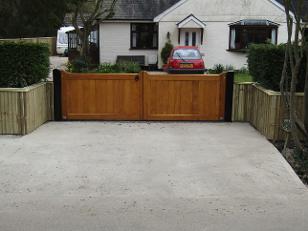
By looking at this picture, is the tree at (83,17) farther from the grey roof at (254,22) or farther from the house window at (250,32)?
the grey roof at (254,22)

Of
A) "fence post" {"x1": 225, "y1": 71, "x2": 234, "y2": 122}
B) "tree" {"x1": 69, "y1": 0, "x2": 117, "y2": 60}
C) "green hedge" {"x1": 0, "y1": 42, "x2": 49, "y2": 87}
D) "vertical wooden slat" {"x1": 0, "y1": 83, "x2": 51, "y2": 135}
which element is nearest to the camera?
"vertical wooden slat" {"x1": 0, "y1": 83, "x2": 51, "y2": 135}

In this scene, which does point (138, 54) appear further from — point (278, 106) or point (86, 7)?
point (278, 106)

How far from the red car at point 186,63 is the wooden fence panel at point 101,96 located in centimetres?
1167

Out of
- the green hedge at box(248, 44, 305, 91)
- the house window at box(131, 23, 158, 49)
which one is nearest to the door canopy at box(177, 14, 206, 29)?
the house window at box(131, 23, 158, 49)

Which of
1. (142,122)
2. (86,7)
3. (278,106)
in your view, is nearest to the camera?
(278,106)

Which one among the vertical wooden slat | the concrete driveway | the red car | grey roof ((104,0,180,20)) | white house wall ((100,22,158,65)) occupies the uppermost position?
grey roof ((104,0,180,20))

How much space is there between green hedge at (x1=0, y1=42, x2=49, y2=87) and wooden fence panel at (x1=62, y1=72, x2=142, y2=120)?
0.92 metres

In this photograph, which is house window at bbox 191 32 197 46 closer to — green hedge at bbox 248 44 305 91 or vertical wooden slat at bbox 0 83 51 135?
green hedge at bbox 248 44 305 91

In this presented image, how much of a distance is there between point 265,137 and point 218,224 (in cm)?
423

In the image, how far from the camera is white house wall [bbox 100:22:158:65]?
94.4 feet

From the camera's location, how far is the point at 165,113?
10.9 m

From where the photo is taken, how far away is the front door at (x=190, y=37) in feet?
91.9

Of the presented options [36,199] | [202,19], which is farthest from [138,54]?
[36,199]

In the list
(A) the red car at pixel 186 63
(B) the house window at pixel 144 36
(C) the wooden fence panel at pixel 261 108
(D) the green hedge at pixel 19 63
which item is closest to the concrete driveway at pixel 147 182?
(C) the wooden fence panel at pixel 261 108
